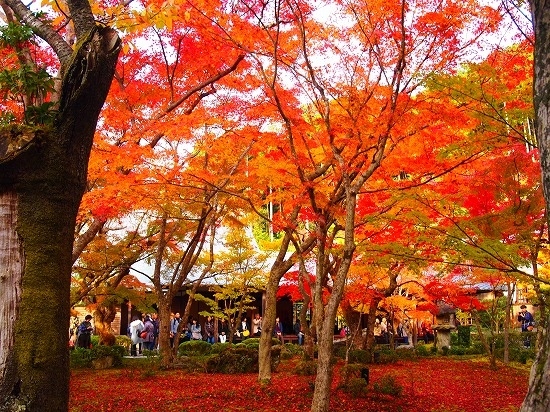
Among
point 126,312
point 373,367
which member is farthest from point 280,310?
point 373,367

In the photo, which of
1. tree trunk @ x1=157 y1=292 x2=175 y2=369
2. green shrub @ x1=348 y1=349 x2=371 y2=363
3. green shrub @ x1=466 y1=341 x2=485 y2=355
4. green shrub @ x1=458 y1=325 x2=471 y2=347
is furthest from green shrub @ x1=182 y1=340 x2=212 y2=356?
green shrub @ x1=458 y1=325 x2=471 y2=347

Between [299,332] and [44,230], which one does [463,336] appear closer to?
[299,332]

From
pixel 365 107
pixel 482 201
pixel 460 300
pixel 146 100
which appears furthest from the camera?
pixel 460 300

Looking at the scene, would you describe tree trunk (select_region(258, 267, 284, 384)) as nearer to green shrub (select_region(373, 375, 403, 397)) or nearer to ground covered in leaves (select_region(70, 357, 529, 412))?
ground covered in leaves (select_region(70, 357, 529, 412))

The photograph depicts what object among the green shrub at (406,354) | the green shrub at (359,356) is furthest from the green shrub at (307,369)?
the green shrub at (406,354)

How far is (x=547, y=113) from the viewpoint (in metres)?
2.15

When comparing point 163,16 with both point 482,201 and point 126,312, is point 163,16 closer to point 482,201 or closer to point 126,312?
point 482,201

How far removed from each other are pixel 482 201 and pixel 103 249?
435 inches

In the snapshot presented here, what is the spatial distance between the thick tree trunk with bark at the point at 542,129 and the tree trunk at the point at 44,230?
277 centimetres

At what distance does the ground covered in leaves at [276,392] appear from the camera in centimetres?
919

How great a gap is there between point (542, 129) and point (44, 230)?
3027 millimetres

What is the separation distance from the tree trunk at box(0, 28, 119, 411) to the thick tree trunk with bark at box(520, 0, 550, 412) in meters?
2.77

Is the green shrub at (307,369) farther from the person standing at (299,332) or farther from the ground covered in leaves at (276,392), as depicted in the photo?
the person standing at (299,332)

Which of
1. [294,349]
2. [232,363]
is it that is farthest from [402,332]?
[232,363]
